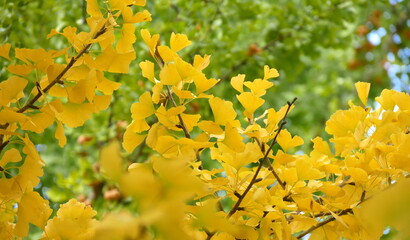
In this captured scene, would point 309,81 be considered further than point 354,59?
No

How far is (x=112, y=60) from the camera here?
717 mm

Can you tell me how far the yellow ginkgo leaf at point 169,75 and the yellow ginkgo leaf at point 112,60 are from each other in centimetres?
8

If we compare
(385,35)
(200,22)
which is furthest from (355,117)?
(385,35)

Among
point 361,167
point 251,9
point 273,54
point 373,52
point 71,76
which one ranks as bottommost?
point 373,52

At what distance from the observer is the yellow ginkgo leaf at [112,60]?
27.9 inches

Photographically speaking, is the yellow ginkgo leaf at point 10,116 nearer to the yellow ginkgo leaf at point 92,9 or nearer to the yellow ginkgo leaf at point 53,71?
the yellow ginkgo leaf at point 53,71

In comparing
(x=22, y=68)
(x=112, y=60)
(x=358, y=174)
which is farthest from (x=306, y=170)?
(x=22, y=68)

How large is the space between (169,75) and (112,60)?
0.09 metres

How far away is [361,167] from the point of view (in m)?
0.71

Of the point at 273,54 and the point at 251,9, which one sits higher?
the point at 251,9

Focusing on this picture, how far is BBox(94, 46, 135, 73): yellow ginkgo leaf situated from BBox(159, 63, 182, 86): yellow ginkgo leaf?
0.08 meters

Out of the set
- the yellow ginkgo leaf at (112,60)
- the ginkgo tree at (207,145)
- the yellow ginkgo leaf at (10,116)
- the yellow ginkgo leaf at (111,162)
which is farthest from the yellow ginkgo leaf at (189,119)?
the yellow ginkgo leaf at (111,162)

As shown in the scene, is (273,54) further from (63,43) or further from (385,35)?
(385,35)

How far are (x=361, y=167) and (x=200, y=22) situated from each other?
1132 millimetres
